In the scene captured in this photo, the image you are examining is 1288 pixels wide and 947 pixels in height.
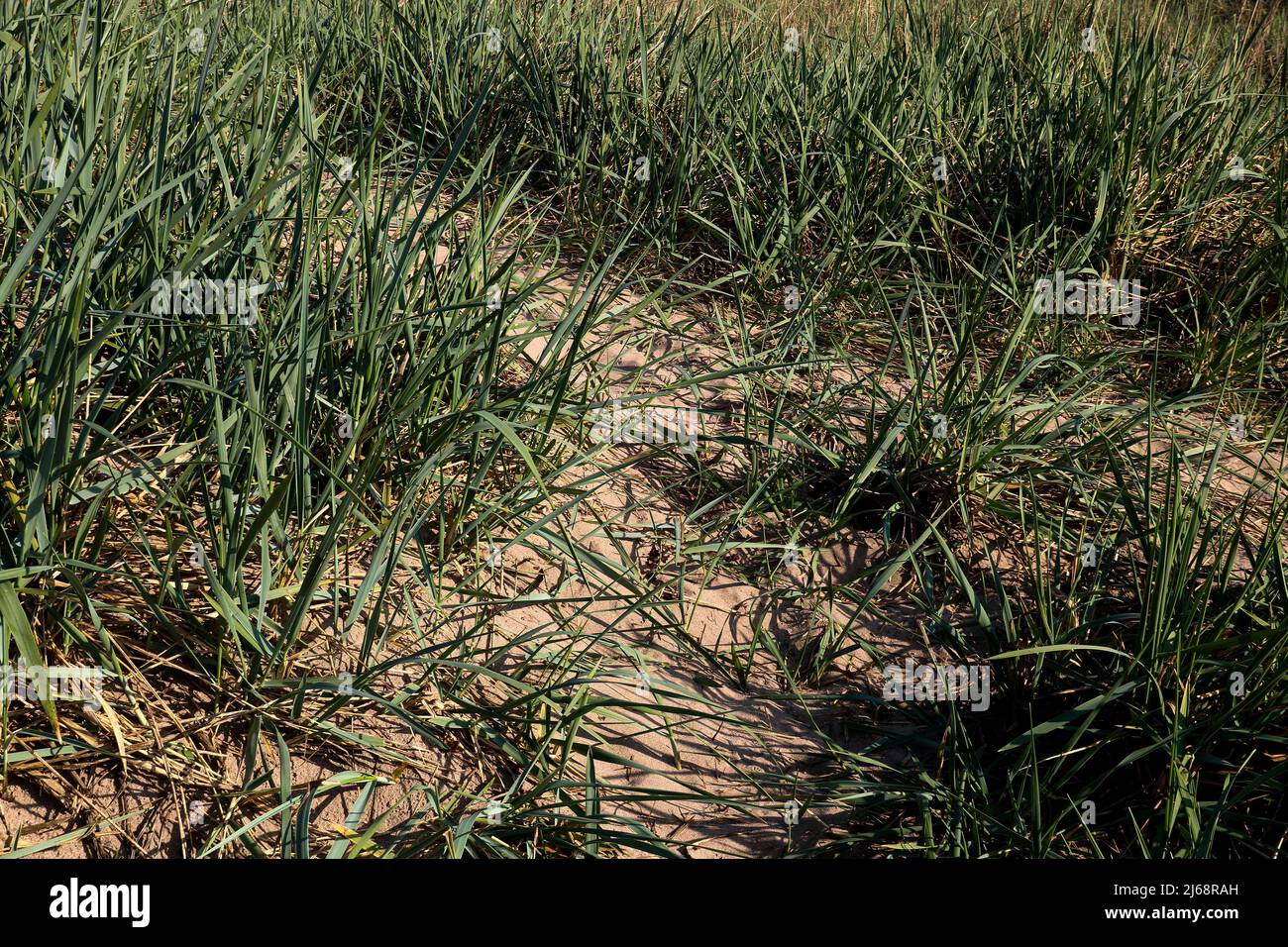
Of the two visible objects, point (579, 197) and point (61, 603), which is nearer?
point (61, 603)

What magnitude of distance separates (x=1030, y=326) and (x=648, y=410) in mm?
1194

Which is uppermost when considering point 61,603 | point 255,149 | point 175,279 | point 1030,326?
point 255,149

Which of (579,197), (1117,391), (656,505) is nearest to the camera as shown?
(656,505)

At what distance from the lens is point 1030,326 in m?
3.19

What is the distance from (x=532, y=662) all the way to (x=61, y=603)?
815mm

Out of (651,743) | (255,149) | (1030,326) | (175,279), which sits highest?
(255,149)

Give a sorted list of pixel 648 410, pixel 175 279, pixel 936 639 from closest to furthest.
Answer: pixel 175 279, pixel 936 639, pixel 648 410

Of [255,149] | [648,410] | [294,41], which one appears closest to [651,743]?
[648,410]

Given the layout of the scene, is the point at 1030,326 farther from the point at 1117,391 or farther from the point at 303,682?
the point at 303,682

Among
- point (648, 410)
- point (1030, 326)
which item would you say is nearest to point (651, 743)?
point (648, 410)
